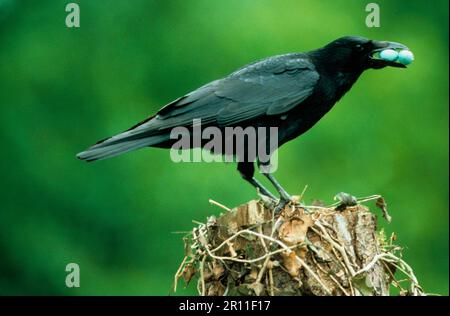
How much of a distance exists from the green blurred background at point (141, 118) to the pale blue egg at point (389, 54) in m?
4.67

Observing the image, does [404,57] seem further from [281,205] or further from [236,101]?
[281,205]

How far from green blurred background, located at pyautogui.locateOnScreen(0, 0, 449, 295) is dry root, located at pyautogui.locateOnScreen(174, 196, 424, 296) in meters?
5.99

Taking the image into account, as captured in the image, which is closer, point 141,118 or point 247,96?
point 247,96

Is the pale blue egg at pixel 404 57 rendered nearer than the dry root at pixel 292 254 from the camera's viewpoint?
No

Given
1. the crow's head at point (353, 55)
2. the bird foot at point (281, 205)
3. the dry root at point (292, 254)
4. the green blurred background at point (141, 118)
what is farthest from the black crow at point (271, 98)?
the green blurred background at point (141, 118)

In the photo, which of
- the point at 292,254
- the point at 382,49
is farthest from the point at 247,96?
the point at 292,254

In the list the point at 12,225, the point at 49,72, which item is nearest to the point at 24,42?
the point at 49,72

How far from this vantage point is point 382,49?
6000 millimetres

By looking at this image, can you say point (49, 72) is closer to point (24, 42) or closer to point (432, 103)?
point (24, 42)

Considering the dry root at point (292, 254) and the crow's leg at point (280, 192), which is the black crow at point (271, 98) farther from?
the dry root at point (292, 254)

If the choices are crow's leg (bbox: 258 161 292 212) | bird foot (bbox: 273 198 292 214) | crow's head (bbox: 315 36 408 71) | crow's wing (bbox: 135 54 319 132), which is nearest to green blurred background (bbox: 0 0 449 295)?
crow's head (bbox: 315 36 408 71)

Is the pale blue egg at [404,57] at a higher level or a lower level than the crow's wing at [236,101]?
higher

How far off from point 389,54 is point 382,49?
0.08 m

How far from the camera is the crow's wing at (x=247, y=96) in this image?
5.61 m
